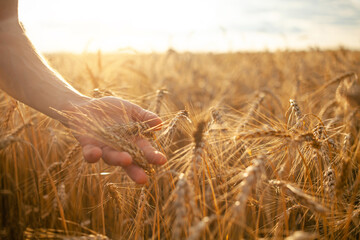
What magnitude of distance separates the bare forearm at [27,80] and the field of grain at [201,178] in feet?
0.52

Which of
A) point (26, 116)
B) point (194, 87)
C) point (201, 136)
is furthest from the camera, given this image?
point (194, 87)

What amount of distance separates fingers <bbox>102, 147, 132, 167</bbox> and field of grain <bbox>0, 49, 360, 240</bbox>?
0.08 meters

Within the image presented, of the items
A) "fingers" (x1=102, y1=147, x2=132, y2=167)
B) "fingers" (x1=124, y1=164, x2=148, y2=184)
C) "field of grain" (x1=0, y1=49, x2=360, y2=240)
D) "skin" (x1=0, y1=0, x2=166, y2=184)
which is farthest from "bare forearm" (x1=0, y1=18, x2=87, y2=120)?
"fingers" (x1=124, y1=164, x2=148, y2=184)

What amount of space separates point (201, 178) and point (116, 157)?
57 cm

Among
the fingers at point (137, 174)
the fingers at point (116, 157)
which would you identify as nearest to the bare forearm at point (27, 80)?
the fingers at point (116, 157)

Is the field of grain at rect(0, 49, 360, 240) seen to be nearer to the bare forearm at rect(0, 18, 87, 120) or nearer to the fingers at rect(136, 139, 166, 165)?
the fingers at rect(136, 139, 166, 165)

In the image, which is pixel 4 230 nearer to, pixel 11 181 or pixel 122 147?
pixel 11 181

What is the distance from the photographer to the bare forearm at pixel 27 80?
151cm

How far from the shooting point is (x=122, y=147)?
1.03 m

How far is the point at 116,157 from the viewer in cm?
109

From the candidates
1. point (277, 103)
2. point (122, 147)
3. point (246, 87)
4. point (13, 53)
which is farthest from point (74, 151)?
point (246, 87)

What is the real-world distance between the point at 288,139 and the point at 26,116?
2.21 m

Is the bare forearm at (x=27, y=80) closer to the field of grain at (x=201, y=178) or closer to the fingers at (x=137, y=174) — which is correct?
the field of grain at (x=201, y=178)

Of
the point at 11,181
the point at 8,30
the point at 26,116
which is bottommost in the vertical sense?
the point at 11,181
